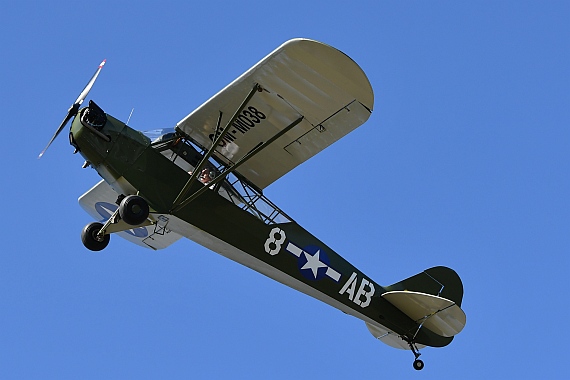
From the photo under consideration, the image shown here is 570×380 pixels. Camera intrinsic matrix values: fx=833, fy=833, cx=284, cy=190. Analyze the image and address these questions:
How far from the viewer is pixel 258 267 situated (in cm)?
1095

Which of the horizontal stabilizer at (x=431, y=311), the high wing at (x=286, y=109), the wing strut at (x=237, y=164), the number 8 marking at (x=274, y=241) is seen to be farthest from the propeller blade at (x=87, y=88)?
the horizontal stabilizer at (x=431, y=311)

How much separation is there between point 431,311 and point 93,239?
472cm

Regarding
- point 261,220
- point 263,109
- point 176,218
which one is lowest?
point 176,218

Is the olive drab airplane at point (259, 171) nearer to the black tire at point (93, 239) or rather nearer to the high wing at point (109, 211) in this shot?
the black tire at point (93, 239)

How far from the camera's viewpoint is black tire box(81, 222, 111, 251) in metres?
10.8

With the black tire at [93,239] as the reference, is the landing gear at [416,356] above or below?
above

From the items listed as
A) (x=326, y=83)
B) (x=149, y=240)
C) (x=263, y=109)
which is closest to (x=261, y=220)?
(x=263, y=109)

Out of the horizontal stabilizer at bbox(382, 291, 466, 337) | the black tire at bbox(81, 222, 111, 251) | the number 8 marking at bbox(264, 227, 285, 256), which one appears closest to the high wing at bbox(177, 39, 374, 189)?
the number 8 marking at bbox(264, 227, 285, 256)

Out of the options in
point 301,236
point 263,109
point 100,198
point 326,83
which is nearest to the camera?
point 326,83

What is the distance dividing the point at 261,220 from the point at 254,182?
0.92m

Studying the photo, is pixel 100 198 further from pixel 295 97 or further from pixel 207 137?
pixel 295 97

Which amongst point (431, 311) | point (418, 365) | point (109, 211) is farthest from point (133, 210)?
point (418, 365)

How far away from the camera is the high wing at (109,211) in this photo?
12484 mm

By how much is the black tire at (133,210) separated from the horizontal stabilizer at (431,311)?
12.5 ft
